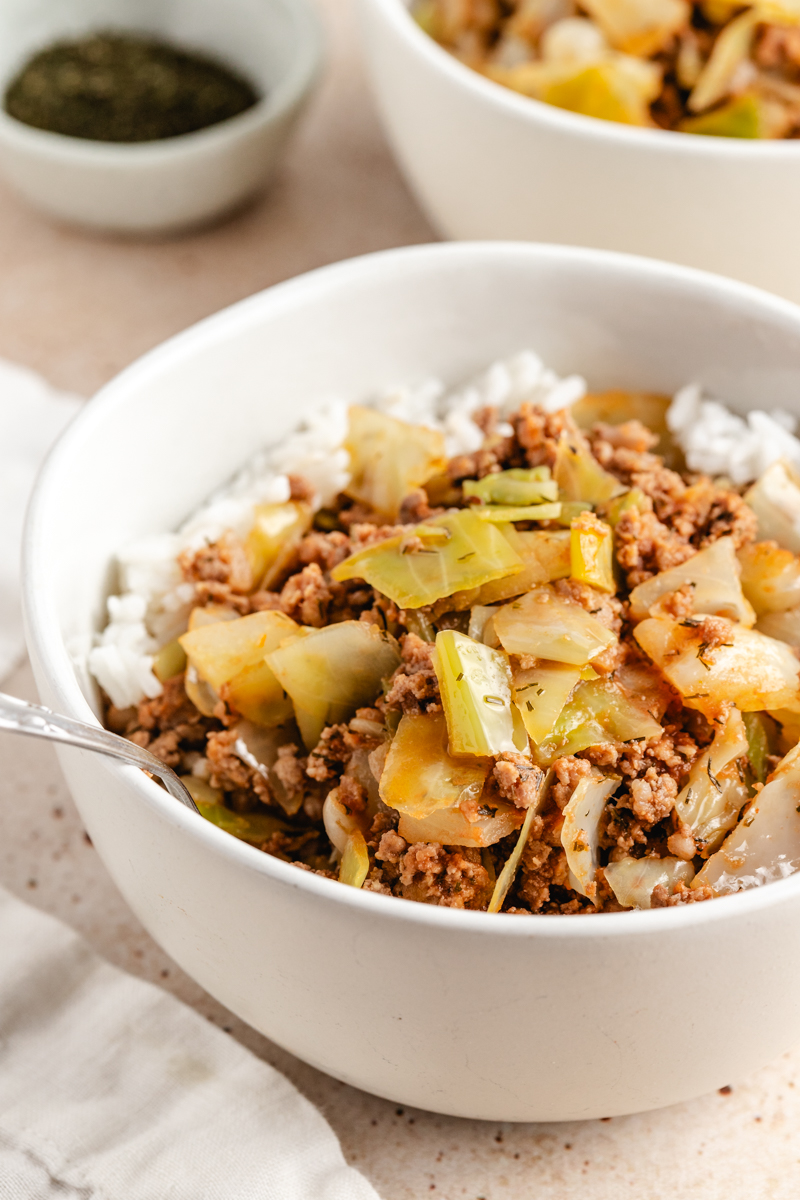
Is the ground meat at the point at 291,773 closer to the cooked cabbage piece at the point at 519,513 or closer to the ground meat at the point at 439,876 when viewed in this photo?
the ground meat at the point at 439,876

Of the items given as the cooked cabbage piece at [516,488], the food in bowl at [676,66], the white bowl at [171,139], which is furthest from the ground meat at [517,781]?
the white bowl at [171,139]

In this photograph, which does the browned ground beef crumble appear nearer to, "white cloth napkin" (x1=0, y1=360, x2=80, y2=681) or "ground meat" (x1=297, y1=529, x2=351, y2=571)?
"ground meat" (x1=297, y1=529, x2=351, y2=571)

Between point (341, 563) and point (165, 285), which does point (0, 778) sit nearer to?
point (341, 563)

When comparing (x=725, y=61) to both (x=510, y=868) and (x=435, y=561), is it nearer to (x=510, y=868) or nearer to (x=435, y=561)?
(x=435, y=561)

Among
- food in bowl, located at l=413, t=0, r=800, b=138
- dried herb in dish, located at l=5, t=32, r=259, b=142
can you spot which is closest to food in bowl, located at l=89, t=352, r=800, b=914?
food in bowl, located at l=413, t=0, r=800, b=138

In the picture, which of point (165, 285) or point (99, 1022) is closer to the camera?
point (99, 1022)

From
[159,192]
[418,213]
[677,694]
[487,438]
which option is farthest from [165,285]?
[677,694]
